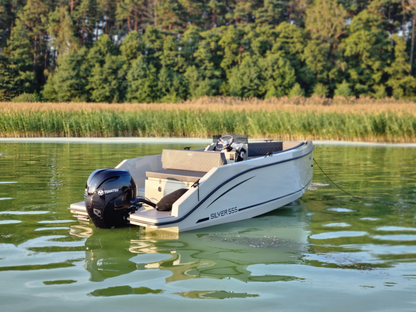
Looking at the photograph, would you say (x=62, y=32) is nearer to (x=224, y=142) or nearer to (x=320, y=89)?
(x=320, y=89)

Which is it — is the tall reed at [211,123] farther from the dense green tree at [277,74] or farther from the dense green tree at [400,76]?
the dense green tree at [400,76]

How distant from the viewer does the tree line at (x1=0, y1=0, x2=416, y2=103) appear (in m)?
44.7

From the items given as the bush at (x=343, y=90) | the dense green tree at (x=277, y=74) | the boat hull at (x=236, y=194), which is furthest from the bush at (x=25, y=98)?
the boat hull at (x=236, y=194)

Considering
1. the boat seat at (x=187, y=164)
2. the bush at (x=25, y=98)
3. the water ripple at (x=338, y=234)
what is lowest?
the water ripple at (x=338, y=234)

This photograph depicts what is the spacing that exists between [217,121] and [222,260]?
14353 mm

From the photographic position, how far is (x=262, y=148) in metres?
7.76

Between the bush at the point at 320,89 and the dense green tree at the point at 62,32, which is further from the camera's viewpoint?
the dense green tree at the point at 62,32

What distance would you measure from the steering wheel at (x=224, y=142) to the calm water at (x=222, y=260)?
1014 millimetres

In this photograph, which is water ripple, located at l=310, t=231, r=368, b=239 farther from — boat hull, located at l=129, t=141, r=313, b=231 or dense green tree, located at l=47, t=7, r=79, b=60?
dense green tree, located at l=47, t=7, r=79, b=60

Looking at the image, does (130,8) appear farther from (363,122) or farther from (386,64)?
(363,122)

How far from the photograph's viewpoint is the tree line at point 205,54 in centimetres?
4466

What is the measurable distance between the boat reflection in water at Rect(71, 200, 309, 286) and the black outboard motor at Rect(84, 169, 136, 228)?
17cm

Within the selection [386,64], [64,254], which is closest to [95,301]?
[64,254]

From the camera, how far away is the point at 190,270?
404cm
